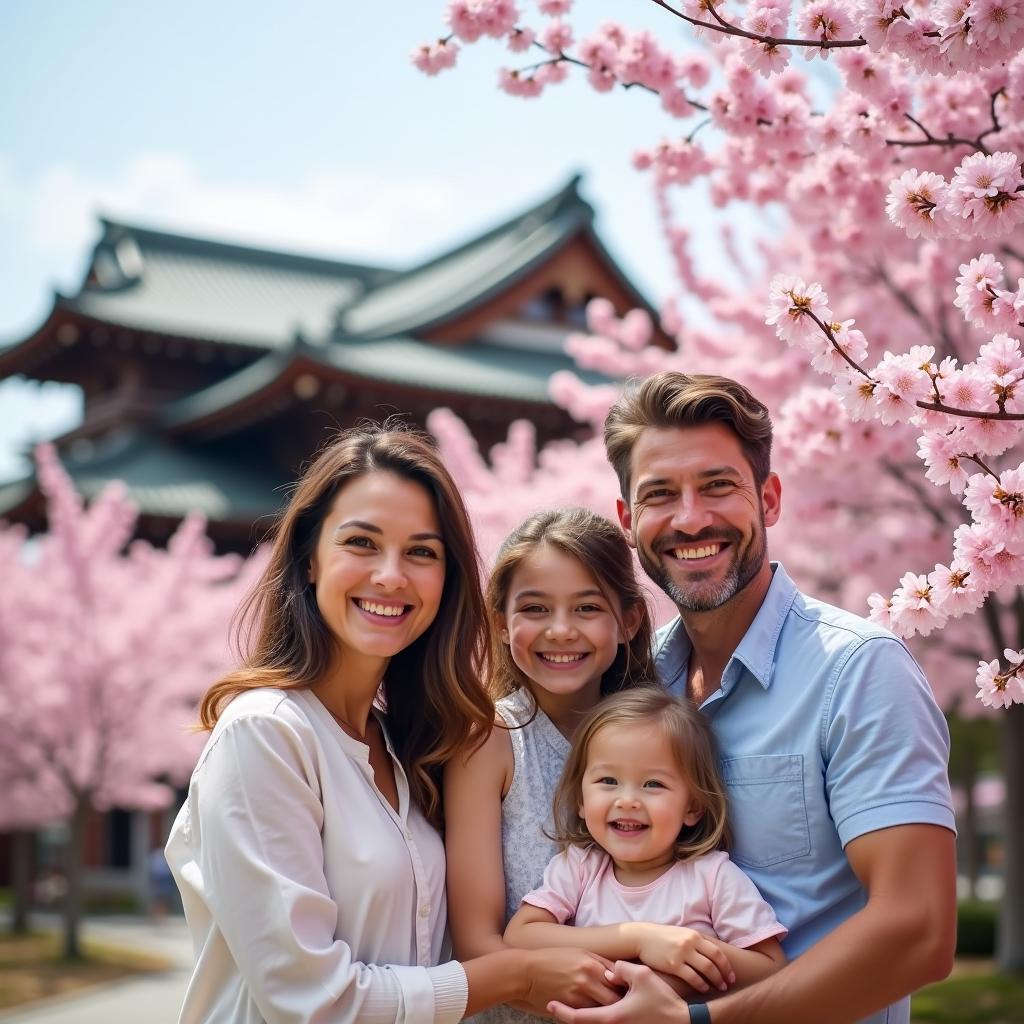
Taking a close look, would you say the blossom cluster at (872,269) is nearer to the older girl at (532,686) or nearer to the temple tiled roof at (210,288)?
the older girl at (532,686)

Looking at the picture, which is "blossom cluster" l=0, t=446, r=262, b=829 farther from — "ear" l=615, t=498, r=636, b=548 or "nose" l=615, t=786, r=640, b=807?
"nose" l=615, t=786, r=640, b=807

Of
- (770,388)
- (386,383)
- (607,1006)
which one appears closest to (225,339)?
(386,383)

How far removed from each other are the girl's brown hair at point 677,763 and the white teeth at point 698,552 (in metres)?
0.31

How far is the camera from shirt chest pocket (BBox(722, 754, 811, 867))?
97.0 inches

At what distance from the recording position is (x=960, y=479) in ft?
8.38

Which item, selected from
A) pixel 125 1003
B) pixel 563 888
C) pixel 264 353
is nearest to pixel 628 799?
A: pixel 563 888

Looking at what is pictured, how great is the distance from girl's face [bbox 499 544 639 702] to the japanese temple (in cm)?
1349

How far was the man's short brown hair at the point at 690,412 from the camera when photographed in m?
2.79

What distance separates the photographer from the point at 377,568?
2.73 metres

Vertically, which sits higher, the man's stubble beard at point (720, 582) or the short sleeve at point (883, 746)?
the man's stubble beard at point (720, 582)

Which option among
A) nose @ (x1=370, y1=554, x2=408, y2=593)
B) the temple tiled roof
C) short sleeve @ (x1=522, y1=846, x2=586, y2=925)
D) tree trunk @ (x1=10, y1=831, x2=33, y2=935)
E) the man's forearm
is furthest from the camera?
the temple tiled roof

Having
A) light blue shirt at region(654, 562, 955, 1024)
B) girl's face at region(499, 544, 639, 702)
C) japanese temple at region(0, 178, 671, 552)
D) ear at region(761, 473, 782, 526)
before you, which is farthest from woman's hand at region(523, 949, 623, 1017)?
japanese temple at region(0, 178, 671, 552)

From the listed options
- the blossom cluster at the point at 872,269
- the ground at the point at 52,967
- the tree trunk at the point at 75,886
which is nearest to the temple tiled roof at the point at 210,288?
the tree trunk at the point at 75,886

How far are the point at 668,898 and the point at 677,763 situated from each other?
10.8 inches
